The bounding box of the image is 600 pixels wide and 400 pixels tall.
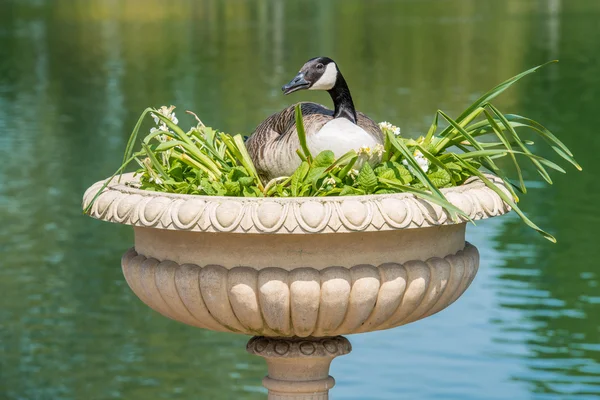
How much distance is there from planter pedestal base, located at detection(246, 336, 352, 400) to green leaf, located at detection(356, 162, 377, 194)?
0.59 meters

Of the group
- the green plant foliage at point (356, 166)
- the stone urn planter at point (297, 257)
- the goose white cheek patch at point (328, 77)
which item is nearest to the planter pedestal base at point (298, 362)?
the stone urn planter at point (297, 257)

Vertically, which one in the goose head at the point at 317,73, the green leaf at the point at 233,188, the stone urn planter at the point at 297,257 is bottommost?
the stone urn planter at the point at 297,257

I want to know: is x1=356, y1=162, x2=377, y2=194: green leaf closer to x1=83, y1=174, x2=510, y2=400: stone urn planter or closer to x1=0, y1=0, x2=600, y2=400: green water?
x1=83, y1=174, x2=510, y2=400: stone urn planter

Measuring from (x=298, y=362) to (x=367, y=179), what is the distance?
72cm

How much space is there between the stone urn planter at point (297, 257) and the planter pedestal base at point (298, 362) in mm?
177

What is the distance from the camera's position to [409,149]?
13.2 ft

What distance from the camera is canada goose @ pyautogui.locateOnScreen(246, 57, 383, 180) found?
4.00 m

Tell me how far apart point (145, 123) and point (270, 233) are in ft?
38.4

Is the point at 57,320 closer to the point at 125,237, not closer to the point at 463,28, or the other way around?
the point at 125,237

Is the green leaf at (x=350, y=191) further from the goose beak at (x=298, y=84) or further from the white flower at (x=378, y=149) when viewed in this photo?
the goose beak at (x=298, y=84)

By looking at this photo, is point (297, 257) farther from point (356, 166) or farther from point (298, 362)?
point (298, 362)

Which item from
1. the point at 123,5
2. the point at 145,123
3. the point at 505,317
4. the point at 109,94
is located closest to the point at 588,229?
the point at 505,317

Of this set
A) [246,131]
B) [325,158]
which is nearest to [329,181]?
[325,158]

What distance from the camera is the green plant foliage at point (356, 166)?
3.84m
